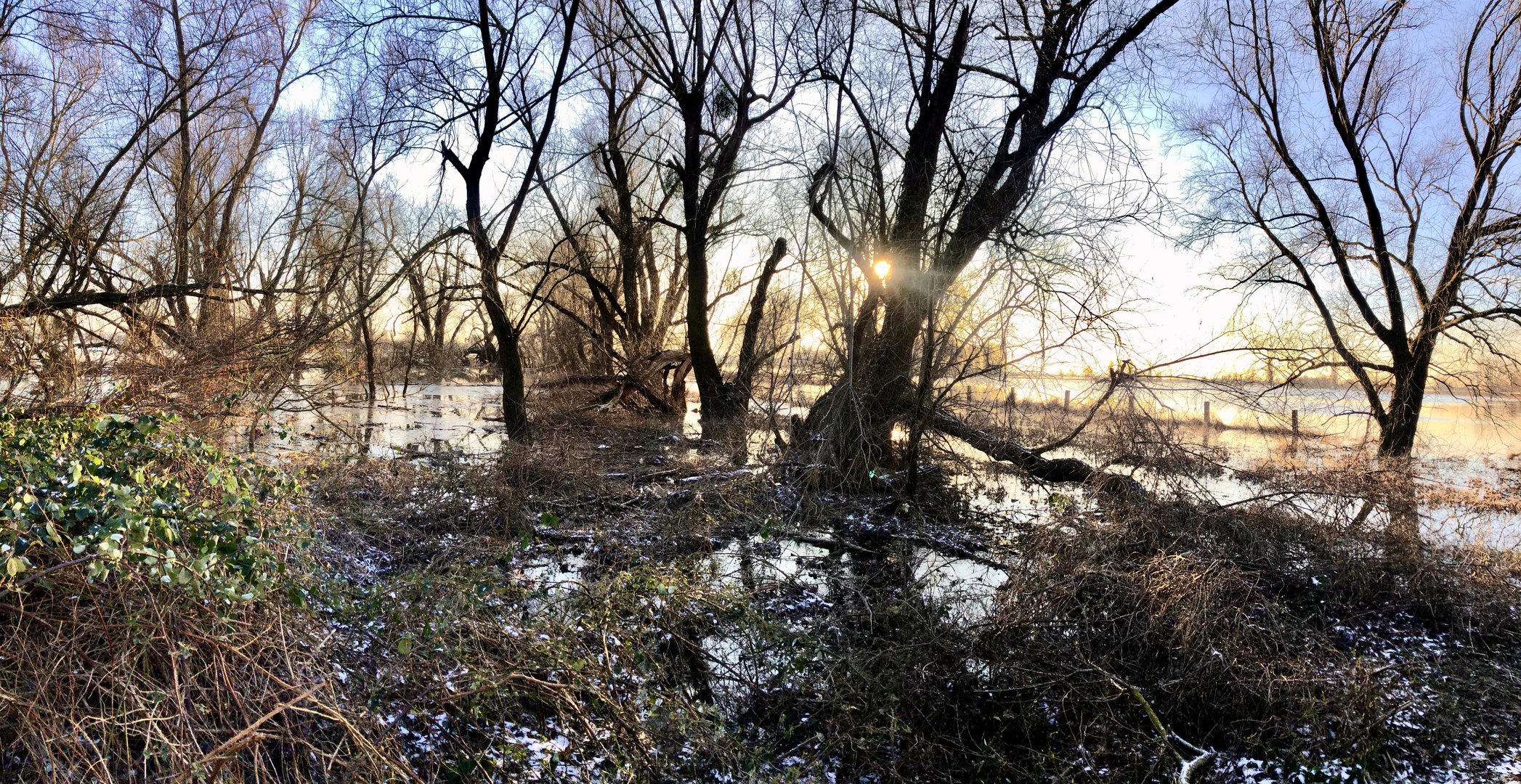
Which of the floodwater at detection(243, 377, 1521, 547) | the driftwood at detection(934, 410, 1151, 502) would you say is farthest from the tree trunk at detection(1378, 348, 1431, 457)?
the driftwood at detection(934, 410, 1151, 502)

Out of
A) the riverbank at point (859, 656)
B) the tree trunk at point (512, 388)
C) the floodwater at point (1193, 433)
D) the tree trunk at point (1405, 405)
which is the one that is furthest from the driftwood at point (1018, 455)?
the tree trunk at point (1405, 405)

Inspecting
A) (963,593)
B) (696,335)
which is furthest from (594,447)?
(963,593)

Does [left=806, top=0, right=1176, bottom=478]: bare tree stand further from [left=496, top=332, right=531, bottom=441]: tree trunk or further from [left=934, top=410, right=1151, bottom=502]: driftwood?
[left=496, top=332, right=531, bottom=441]: tree trunk

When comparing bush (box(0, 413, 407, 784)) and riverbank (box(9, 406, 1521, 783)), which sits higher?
bush (box(0, 413, 407, 784))

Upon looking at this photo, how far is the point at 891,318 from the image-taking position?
8.90m

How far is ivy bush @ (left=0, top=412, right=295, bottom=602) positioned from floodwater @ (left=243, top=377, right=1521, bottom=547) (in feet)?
6.21

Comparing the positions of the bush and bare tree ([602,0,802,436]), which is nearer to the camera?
the bush

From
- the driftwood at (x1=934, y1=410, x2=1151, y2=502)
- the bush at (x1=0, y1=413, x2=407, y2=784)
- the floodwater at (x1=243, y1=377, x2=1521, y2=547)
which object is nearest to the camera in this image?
the bush at (x1=0, y1=413, x2=407, y2=784)

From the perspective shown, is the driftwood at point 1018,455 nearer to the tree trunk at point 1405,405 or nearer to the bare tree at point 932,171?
the bare tree at point 932,171

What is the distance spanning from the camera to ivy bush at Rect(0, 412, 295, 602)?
9.21 feet

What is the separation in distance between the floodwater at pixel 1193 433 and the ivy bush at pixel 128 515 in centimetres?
189

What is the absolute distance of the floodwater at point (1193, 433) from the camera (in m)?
8.20

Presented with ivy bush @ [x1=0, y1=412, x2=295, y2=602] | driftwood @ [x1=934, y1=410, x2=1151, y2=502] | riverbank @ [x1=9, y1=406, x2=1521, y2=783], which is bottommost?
riverbank @ [x1=9, y1=406, x2=1521, y2=783]

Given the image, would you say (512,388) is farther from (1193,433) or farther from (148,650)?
(1193,433)
